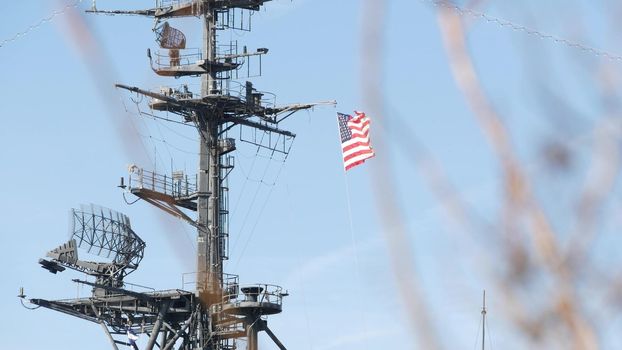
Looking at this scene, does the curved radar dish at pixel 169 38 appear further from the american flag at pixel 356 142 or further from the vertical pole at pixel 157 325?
the american flag at pixel 356 142

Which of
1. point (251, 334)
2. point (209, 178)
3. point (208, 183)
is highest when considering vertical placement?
point (209, 178)

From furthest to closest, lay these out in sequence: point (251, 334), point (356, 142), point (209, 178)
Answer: point (209, 178) < point (251, 334) < point (356, 142)

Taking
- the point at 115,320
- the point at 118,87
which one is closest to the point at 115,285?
the point at 115,320

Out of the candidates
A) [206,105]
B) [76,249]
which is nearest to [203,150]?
[206,105]

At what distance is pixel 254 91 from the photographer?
117312 mm

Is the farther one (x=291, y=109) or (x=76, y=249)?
(x=291, y=109)

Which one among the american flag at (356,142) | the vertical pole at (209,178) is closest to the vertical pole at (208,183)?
the vertical pole at (209,178)

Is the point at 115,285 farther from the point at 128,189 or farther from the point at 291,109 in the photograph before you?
the point at 291,109

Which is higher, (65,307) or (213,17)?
(213,17)

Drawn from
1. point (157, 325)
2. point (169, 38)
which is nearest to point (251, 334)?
point (157, 325)

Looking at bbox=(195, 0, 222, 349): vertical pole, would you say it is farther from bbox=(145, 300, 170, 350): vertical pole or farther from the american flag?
the american flag

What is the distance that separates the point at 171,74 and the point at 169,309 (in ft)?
37.5

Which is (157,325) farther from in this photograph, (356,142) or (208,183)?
(356,142)

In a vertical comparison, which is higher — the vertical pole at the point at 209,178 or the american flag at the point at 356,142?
the vertical pole at the point at 209,178
